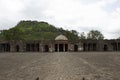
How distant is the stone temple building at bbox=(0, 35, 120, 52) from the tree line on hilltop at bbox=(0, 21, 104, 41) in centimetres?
526

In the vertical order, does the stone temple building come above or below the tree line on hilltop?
below

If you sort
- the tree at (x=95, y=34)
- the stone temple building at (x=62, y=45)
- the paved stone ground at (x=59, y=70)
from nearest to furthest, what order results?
the paved stone ground at (x=59, y=70), the stone temple building at (x=62, y=45), the tree at (x=95, y=34)

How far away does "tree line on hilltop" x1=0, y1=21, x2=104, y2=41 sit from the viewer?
9156cm

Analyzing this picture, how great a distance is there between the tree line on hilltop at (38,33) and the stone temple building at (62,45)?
5.26m

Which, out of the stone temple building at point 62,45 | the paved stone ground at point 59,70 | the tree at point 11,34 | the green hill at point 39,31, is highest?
the green hill at point 39,31

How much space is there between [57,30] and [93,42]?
230 feet

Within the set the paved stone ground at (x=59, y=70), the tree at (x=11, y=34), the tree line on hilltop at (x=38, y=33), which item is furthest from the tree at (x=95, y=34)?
the paved stone ground at (x=59, y=70)

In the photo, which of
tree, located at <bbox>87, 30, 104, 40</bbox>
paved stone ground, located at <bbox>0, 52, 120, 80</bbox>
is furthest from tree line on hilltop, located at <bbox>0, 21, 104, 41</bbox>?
paved stone ground, located at <bbox>0, 52, 120, 80</bbox>

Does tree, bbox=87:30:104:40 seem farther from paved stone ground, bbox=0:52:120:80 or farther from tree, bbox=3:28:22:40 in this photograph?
paved stone ground, bbox=0:52:120:80

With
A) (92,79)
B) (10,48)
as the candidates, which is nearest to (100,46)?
(10,48)

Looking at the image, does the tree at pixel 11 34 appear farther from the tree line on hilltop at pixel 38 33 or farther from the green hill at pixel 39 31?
the green hill at pixel 39 31

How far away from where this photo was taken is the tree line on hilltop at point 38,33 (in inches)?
3605

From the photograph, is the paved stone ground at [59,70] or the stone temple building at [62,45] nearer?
the paved stone ground at [59,70]

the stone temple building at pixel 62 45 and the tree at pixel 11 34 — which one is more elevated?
the tree at pixel 11 34
